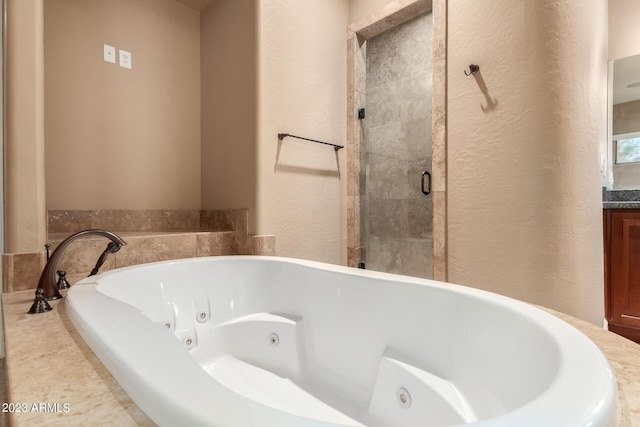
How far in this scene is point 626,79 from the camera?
6.75ft

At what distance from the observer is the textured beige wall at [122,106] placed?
1.79m

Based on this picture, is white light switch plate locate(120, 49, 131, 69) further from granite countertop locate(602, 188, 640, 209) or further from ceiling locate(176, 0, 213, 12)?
granite countertop locate(602, 188, 640, 209)

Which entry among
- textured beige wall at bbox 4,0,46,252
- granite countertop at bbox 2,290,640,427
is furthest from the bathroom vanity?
textured beige wall at bbox 4,0,46,252

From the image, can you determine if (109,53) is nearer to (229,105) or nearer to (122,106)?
(122,106)

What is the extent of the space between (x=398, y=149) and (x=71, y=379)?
7.27 feet

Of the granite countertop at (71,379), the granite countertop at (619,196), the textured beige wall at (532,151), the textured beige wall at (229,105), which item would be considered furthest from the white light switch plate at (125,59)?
the granite countertop at (619,196)

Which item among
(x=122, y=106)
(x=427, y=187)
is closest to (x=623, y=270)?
(x=427, y=187)

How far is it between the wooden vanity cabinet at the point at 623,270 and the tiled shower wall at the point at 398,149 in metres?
1.00

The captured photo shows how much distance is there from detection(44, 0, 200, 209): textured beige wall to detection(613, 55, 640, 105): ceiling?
2908 millimetres

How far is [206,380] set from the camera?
445 mm

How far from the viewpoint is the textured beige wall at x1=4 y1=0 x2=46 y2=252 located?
1.14 m

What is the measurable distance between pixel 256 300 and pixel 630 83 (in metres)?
2.74

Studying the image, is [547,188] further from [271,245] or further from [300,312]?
[271,245]

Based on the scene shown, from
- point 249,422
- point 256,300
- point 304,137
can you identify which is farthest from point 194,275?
point 249,422
